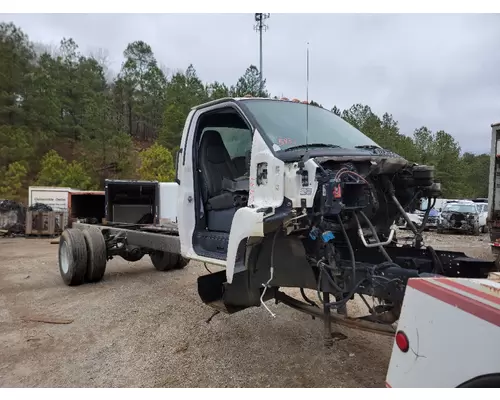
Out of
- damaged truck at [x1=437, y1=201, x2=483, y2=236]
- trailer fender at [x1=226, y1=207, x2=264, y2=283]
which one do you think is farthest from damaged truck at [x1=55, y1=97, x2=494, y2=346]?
damaged truck at [x1=437, y1=201, x2=483, y2=236]

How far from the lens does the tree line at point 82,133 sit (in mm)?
29531

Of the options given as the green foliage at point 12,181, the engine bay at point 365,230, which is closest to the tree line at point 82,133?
the green foliage at point 12,181

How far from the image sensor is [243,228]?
3.58 m

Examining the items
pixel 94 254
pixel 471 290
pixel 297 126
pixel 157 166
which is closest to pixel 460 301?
pixel 471 290

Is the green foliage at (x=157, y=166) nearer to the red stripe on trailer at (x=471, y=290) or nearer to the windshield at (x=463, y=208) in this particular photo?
the windshield at (x=463, y=208)

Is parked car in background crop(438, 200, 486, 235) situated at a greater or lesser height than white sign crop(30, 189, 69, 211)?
lesser

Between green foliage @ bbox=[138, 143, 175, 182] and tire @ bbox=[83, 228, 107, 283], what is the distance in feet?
71.5

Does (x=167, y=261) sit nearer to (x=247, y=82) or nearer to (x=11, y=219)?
(x=11, y=219)

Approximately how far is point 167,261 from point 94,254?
1689 mm

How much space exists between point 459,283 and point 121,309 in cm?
491

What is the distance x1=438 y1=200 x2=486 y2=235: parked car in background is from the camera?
802 inches

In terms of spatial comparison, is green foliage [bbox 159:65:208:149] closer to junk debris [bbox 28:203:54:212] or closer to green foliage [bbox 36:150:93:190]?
green foliage [bbox 36:150:93:190]

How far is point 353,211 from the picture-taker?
3516 mm

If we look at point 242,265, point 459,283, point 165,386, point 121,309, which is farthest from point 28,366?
point 459,283
